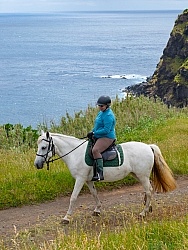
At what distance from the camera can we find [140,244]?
19.9 ft

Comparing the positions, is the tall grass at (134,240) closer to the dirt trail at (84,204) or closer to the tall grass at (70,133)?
the dirt trail at (84,204)

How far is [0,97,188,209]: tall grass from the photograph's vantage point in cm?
1105

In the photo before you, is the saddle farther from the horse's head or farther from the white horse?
the horse's head

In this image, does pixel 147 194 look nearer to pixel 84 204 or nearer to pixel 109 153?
pixel 109 153

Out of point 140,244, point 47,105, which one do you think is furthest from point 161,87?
point 140,244

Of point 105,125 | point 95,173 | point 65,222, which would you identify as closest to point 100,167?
point 95,173

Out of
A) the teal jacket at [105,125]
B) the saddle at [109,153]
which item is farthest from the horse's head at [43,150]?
the teal jacket at [105,125]

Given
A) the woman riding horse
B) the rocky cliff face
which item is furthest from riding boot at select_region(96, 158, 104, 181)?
the rocky cliff face

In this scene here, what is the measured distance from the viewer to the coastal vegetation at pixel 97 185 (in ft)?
20.8

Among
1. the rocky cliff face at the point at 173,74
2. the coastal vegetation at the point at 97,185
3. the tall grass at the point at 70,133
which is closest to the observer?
the coastal vegetation at the point at 97,185

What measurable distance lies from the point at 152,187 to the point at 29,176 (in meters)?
3.23

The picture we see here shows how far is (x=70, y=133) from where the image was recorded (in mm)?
18469

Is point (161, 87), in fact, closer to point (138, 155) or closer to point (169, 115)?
point (169, 115)

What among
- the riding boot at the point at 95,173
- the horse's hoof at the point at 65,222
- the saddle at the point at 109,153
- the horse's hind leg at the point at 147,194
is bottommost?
the horse's hoof at the point at 65,222
